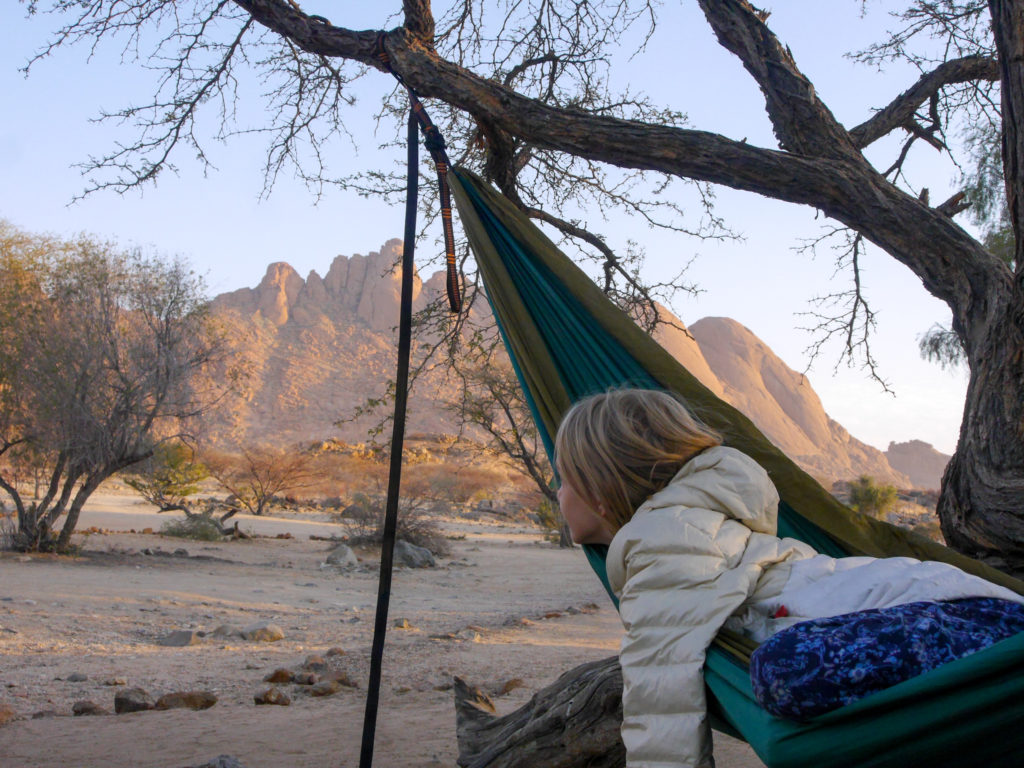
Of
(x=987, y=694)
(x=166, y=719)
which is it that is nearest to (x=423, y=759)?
(x=166, y=719)

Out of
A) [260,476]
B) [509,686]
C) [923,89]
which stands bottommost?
[509,686]

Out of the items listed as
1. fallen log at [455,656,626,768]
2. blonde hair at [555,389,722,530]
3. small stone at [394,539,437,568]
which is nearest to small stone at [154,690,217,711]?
fallen log at [455,656,626,768]

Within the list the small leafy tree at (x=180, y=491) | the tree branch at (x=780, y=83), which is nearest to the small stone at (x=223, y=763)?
the tree branch at (x=780, y=83)

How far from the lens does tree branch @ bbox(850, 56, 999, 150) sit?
3.34 metres

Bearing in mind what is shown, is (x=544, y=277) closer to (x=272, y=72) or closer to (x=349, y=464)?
(x=272, y=72)

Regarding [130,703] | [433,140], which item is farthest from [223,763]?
[433,140]

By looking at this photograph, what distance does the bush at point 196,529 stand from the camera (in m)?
11.4

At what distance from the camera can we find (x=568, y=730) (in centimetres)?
228

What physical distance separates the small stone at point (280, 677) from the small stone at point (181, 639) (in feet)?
3.91

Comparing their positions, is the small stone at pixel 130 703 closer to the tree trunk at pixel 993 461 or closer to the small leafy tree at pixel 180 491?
the tree trunk at pixel 993 461

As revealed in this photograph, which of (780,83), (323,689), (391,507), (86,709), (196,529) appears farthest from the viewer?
(196,529)

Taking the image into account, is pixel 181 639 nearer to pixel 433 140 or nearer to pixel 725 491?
pixel 433 140

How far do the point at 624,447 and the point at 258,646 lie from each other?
428cm

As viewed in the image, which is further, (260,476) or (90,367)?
(260,476)
